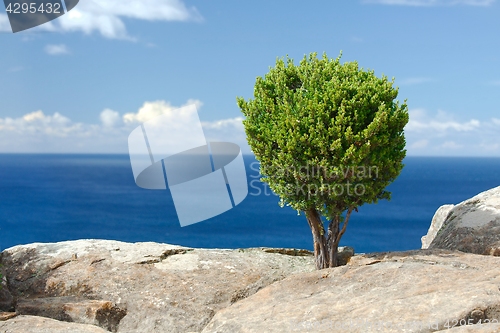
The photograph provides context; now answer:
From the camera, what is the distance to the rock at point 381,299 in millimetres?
10328

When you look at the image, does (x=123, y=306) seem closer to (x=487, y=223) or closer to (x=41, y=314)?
(x=41, y=314)

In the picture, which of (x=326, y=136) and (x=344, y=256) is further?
(x=344, y=256)

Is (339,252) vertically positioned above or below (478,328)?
below

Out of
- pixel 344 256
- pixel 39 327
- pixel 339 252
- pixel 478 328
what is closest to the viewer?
pixel 478 328

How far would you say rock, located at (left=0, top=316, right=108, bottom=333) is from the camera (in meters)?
12.6

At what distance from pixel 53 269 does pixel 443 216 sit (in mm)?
17848

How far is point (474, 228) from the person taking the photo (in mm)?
18344

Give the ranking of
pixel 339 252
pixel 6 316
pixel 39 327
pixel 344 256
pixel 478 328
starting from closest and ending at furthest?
pixel 478 328, pixel 39 327, pixel 6 316, pixel 344 256, pixel 339 252

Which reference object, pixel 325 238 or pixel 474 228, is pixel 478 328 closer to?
pixel 325 238

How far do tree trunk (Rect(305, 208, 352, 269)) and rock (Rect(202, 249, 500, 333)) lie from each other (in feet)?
7.38

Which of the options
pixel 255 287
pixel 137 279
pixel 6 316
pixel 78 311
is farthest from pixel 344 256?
pixel 6 316

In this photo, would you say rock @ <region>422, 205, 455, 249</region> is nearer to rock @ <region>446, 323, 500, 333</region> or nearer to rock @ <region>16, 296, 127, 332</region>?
rock @ <region>446, 323, 500, 333</region>

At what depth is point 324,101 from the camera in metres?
16.4

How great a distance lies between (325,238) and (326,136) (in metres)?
4.35
